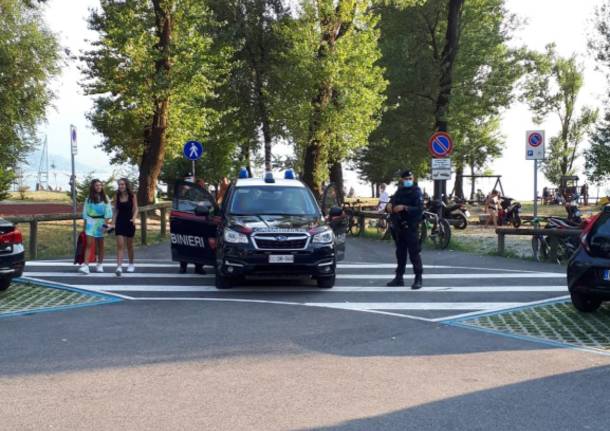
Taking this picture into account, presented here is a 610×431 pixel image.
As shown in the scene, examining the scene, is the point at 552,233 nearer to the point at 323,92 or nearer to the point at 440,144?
the point at 440,144

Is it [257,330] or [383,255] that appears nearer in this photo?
[257,330]

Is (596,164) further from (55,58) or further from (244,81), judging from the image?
(55,58)

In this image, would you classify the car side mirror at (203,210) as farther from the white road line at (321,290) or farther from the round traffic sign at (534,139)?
the round traffic sign at (534,139)

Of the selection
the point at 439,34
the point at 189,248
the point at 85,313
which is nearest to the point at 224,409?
the point at 85,313

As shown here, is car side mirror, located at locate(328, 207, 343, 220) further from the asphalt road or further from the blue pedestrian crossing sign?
the blue pedestrian crossing sign

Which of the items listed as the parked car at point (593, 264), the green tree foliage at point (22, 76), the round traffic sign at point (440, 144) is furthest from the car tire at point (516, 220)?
the green tree foliage at point (22, 76)

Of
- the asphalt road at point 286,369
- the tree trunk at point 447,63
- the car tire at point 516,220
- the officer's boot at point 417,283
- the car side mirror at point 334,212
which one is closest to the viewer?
the asphalt road at point 286,369

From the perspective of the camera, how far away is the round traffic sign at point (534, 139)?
1852 cm

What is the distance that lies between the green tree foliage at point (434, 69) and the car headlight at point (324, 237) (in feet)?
79.9

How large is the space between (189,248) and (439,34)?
28043mm

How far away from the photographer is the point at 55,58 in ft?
119

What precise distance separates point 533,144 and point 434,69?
18.8 metres

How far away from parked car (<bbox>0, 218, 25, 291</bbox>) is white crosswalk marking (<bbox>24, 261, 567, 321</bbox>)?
4.29 feet

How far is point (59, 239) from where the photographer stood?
21641mm
